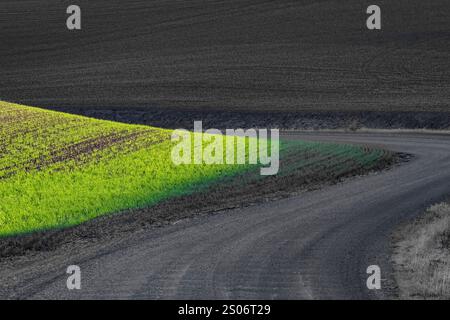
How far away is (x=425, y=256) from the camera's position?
50.6ft

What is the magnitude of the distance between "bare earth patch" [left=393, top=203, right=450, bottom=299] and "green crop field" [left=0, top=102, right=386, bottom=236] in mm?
7139

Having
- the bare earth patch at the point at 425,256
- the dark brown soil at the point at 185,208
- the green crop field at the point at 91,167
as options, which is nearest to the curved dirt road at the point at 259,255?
the bare earth patch at the point at 425,256

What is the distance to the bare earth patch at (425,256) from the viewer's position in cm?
1313

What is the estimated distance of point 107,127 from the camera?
3366cm

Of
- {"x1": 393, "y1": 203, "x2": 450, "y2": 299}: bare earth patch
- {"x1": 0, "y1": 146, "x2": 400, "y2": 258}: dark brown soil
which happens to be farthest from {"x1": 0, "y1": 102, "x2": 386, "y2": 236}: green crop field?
{"x1": 393, "y1": 203, "x2": 450, "y2": 299}: bare earth patch

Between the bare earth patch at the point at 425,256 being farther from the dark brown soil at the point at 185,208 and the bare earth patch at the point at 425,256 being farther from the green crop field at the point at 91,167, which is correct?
the green crop field at the point at 91,167

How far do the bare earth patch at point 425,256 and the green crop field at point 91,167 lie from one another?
714 cm

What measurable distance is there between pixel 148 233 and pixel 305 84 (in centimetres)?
3771

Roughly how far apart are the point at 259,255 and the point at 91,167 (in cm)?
1146

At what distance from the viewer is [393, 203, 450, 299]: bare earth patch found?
43.1 feet

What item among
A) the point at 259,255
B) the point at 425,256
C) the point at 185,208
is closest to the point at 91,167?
the point at 185,208

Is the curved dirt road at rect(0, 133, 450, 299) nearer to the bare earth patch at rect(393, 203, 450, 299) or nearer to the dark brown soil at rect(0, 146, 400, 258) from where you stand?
the bare earth patch at rect(393, 203, 450, 299)

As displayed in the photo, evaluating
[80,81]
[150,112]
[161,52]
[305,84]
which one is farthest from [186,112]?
[161,52]

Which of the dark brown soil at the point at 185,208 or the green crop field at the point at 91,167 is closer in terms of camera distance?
the dark brown soil at the point at 185,208
